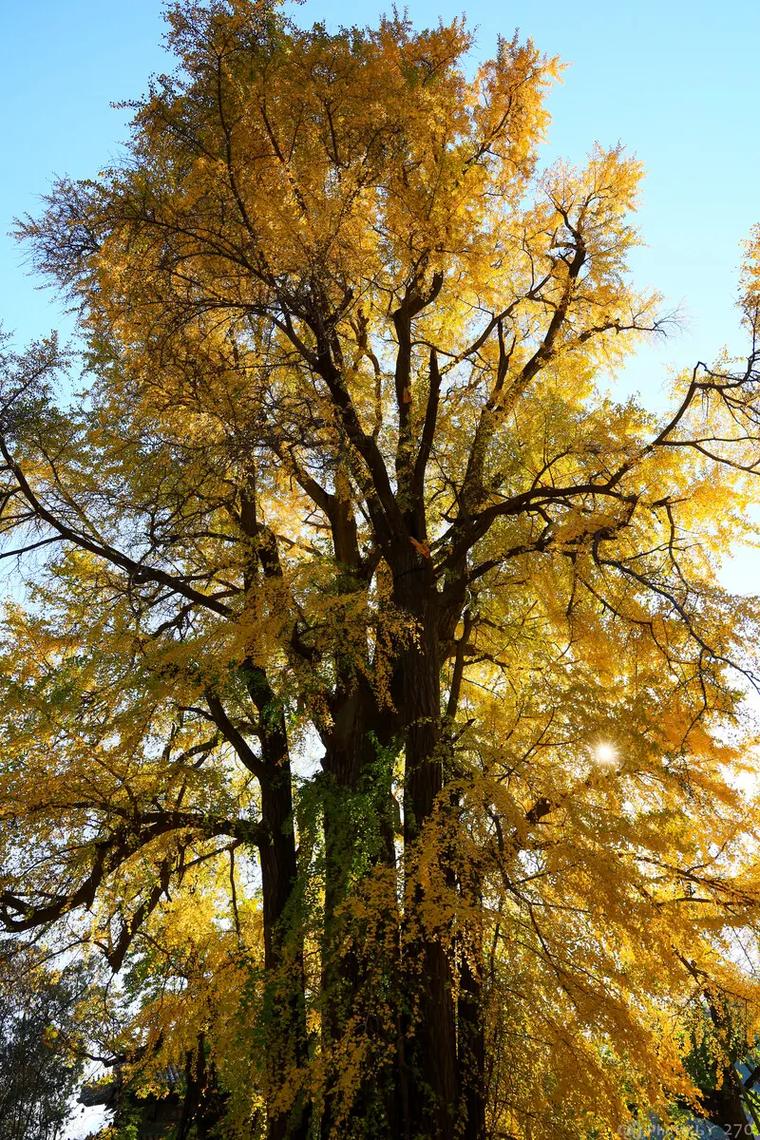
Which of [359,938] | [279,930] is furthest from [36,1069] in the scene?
[359,938]

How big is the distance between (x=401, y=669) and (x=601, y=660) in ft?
5.56

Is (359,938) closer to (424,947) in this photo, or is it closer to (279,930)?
(424,947)

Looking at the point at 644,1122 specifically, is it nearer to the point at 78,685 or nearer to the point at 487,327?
the point at 78,685

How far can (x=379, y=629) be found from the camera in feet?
18.5

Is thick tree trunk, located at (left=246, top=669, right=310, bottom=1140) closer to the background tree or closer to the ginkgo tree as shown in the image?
the ginkgo tree

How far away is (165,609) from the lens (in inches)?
267

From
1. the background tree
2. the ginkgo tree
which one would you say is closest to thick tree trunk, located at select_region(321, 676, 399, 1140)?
the ginkgo tree

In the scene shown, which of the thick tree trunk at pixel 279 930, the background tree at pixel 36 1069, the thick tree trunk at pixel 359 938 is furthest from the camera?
the background tree at pixel 36 1069

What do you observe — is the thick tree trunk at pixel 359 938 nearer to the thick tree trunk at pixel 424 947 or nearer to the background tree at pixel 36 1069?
the thick tree trunk at pixel 424 947

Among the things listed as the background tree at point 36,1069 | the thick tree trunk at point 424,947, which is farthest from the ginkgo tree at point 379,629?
the background tree at point 36,1069

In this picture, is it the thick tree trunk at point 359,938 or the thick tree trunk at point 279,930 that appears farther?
the thick tree trunk at point 279,930

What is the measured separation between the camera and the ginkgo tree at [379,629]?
4.29 meters

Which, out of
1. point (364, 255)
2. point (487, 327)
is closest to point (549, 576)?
point (487, 327)

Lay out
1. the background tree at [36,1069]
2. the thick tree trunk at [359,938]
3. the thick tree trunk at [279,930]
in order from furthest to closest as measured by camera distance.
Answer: the background tree at [36,1069], the thick tree trunk at [279,930], the thick tree trunk at [359,938]
